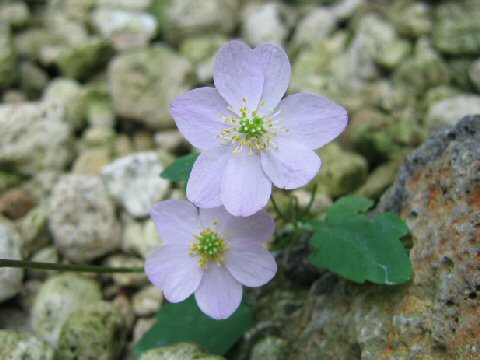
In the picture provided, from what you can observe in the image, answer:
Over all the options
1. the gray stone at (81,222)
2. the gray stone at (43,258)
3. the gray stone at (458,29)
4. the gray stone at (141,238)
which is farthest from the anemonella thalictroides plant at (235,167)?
the gray stone at (458,29)

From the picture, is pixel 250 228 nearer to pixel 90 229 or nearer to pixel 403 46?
pixel 90 229

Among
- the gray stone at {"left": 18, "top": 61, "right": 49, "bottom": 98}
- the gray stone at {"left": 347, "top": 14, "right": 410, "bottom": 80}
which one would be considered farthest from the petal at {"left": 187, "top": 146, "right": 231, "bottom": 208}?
the gray stone at {"left": 18, "top": 61, "right": 49, "bottom": 98}

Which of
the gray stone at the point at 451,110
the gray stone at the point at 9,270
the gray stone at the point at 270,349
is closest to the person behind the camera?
the gray stone at the point at 270,349

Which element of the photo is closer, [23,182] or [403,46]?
[23,182]

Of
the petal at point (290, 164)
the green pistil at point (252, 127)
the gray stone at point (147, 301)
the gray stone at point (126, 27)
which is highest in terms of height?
the green pistil at point (252, 127)

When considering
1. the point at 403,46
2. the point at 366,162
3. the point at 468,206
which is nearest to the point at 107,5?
the point at 403,46

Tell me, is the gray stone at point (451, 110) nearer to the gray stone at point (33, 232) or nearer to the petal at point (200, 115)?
the petal at point (200, 115)
